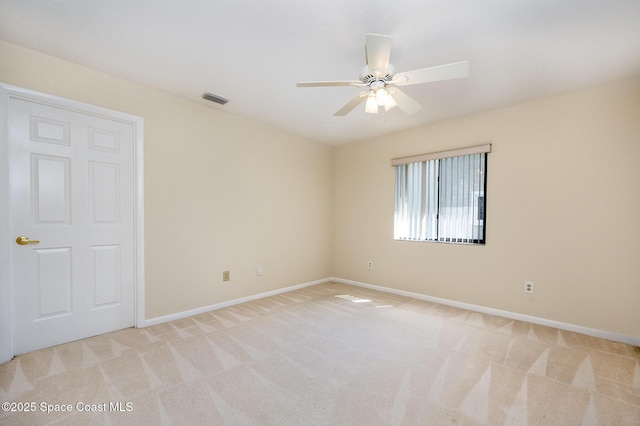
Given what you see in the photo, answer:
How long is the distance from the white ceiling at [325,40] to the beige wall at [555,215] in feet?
1.28

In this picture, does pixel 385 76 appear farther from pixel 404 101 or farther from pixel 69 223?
pixel 69 223

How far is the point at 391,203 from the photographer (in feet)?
13.9

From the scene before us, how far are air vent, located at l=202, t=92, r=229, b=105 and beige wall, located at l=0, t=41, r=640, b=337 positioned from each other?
255 millimetres

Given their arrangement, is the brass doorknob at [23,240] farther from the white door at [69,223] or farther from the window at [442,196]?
the window at [442,196]

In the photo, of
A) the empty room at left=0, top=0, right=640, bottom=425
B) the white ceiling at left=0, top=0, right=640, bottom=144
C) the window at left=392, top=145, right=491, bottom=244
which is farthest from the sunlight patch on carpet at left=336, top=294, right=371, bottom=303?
the white ceiling at left=0, top=0, right=640, bottom=144

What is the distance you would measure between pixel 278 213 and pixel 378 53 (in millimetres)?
2818

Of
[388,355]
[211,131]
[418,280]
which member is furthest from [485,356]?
[211,131]

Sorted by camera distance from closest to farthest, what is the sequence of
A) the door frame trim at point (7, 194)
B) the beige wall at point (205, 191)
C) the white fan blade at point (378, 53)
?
the white fan blade at point (378, 53) → the door frame trim at point (7, 194) → the beige wall at point (205, 191)

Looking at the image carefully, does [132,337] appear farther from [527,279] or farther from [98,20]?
[527,279]

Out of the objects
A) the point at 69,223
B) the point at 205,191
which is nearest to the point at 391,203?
the point at 205,191

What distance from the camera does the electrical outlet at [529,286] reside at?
119 inches

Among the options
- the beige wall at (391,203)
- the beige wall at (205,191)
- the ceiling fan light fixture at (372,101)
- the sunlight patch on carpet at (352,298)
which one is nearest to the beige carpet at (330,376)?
the beige wall at (391,203)

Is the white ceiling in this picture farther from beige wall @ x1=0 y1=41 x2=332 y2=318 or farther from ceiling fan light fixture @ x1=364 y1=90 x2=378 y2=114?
ceiling fan light fixture @ x1=364 y1=90 x2=378 y2=114

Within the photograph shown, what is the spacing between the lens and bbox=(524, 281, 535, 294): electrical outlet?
119 inches
